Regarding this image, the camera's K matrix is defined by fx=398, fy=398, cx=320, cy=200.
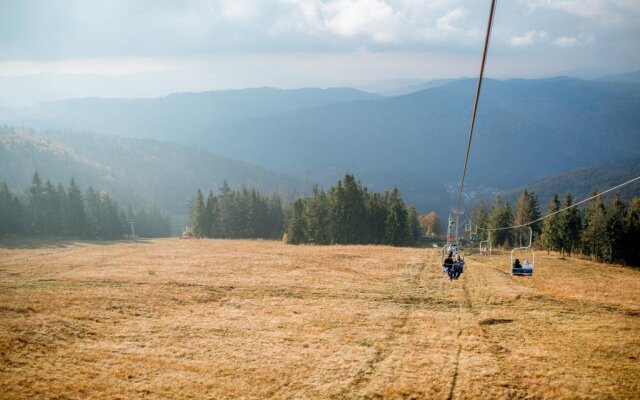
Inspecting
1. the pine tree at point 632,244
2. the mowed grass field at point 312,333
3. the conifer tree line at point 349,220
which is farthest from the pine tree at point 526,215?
the mowed grass field at point 312,333

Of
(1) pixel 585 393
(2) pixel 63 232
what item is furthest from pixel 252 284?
(2) pixel 63 232

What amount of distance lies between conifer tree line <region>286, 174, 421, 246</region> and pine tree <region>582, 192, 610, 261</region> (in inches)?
1323

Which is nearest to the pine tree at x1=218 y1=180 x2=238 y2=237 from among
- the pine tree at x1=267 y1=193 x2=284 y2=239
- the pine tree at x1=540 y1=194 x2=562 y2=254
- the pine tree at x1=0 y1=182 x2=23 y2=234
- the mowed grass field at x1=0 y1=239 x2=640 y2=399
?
the pine tree at x1=267 y1=193 x2=284 y2=239

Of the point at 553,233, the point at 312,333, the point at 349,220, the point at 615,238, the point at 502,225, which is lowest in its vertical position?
the point at 312,333

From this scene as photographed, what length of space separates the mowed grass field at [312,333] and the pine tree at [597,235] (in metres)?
19.4

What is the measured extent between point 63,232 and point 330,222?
68.1m

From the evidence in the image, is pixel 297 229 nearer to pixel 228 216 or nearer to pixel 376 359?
pixel 228 216

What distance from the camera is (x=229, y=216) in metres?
103

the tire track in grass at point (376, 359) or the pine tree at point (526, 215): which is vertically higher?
the pine tree at point (526, 215)

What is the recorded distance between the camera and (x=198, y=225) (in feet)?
336

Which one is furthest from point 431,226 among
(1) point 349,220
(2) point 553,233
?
(2) point 553,233

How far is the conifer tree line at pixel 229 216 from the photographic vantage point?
10250cm

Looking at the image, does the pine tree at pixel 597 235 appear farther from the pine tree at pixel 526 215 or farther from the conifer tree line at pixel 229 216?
the conifer tree line at pixel 229 216

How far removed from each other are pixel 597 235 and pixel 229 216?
260ft
